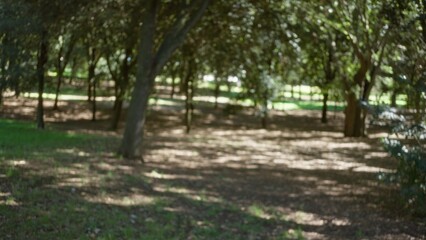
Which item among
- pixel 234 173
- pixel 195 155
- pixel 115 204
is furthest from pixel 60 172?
pixel 195 155

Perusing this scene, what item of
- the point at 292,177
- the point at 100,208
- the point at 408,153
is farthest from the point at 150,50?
the point at 408,153

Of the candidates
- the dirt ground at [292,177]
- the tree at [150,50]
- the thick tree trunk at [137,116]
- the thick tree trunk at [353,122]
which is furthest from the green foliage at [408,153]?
the thick tree trunk at [353,122]

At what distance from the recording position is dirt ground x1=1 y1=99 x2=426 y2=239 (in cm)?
870

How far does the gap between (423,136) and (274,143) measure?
14.9m

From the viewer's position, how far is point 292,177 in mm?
13336

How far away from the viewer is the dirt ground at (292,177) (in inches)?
343

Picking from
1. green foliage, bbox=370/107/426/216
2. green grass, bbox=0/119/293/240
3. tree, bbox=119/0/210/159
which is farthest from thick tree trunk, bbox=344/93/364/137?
green foliage, bbox=370/107/426/216

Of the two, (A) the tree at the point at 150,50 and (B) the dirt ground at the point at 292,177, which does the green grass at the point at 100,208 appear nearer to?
(B) the dirt ground at the point at 292,177

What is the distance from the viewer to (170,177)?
40.7 ft

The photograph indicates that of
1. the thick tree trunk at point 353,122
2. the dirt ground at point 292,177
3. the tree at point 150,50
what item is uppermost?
the tree at point 150,50

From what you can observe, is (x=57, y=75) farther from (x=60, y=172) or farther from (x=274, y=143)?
(x=60, y=172)

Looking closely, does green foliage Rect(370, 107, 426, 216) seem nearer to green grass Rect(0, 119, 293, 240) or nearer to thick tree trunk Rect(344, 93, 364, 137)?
green grass Rect(0, 119, 293, 240)

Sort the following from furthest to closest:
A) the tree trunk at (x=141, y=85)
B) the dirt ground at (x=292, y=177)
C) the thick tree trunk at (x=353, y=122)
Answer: the thick tree trunk at (x=353, y=122), the tree trunk at (x=141, y=85), the dirt ground at (x=292, y=177)

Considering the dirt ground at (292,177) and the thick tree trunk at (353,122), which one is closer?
the dirt ground at (292,177)
